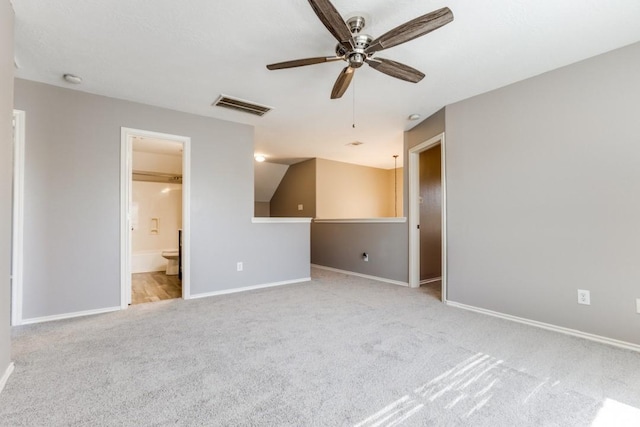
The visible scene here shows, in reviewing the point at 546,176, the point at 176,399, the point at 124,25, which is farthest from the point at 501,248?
the point at 124,25

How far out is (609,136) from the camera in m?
2.30

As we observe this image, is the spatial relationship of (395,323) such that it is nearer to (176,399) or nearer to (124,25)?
(176,399)

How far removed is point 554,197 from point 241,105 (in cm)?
326

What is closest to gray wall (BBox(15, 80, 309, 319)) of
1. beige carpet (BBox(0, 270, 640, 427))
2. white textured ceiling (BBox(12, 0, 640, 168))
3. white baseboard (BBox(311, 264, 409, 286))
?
white textured ceiling (BBox(12, 0, 640, 168))

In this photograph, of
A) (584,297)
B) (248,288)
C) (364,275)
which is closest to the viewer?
(584,297)

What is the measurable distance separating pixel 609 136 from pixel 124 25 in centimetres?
366

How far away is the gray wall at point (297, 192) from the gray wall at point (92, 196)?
2449mm

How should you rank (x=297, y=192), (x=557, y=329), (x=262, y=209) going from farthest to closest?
(x=262, y=209)
(x=297, y=192)
(x=557, y=329)

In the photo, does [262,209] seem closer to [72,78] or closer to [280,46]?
[72,78]

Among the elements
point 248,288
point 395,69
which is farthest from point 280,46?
point 248,288

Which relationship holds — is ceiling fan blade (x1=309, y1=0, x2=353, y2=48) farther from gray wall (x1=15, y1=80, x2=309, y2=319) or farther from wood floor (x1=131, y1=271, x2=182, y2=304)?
wood floor (x1=131, y1=271, x2=182, y2=304)

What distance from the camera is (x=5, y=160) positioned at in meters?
1.70

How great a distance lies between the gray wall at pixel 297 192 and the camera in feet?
20.6

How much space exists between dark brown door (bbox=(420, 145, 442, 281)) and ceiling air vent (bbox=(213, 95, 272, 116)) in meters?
2.56
